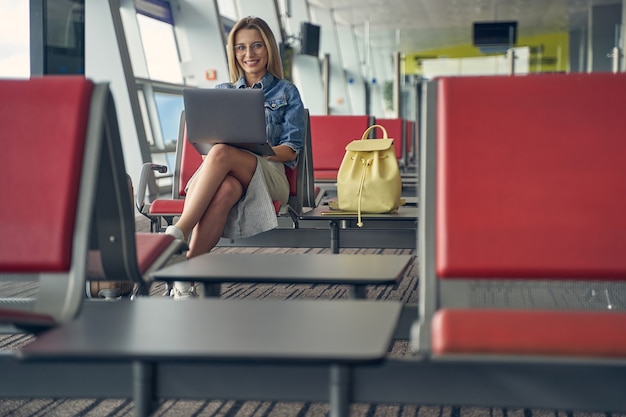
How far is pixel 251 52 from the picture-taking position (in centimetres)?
331

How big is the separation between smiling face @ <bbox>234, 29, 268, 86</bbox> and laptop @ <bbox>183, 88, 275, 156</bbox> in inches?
18.6

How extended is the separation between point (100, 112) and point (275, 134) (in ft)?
6.47

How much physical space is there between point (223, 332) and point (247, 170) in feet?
6.06

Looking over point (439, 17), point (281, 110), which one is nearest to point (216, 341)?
point (281, 110)

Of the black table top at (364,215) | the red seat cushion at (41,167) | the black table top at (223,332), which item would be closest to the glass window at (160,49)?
the black table top at (364,215)

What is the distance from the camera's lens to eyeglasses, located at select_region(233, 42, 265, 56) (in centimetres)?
331

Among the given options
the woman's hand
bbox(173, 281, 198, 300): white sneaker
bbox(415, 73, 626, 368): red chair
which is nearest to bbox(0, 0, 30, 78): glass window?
the woman's hand

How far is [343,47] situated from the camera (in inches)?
724

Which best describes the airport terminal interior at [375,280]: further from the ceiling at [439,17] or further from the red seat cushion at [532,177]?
the ceiling at [439,17]

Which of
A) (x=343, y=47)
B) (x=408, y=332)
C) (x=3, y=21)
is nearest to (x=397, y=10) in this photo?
(x=343, y=47)

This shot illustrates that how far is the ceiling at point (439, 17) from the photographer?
16.5 m

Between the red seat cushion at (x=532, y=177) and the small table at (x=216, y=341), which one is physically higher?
the red seat cushion at (x=532, y=177)

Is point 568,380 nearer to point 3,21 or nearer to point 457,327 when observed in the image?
point 457,327

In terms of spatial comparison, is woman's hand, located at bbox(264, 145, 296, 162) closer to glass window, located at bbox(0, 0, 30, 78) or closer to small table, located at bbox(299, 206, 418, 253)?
small table, located at bbox(299, 206, 418, 253)
